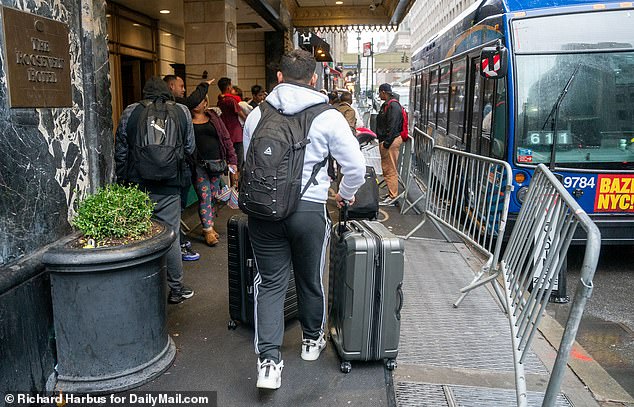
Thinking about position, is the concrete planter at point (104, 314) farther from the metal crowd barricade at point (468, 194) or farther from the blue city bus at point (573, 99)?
the blue city bus at point (573, 99)

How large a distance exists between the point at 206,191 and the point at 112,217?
9.36ft

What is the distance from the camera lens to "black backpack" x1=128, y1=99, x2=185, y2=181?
4.33 metres

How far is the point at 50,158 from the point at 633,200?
5944 millimetres

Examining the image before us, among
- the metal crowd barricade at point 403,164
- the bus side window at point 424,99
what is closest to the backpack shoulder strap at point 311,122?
the metal crowd barricade at point 403,164

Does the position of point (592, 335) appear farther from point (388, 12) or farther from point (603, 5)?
point (388, 12)

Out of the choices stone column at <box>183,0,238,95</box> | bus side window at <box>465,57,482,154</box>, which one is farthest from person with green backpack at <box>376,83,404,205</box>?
stone column at <box>183,0,238,95</box>

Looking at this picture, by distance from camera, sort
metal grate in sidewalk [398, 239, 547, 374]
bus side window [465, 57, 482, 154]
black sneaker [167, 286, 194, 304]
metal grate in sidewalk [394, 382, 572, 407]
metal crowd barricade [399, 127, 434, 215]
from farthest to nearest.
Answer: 1. metal crowd barricade [399, 127, 434, 215]
2. bus side window [465, 57, 482, 154]
3. black sneaker [167, 286, 194, 304]
4. metal grate in sidewalk [398, 239, 547, 374]
5. metal grate in sidewalk [394, 382, 572, 407]

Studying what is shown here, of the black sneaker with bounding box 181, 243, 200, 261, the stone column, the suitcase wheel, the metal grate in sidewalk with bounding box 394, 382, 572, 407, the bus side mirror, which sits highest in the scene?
the stone column

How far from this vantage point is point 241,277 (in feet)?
13.8

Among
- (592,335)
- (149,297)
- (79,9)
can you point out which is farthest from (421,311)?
(79,9)

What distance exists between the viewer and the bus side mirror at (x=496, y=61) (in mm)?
6242

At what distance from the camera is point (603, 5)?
6203 millimetres

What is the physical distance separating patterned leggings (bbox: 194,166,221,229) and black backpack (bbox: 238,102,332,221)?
317cm

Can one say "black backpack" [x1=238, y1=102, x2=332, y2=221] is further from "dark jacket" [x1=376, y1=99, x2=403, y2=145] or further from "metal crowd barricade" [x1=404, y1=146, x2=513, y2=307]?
"dark jacket" [x1=376, y1=99, x2=403, y2=145]
